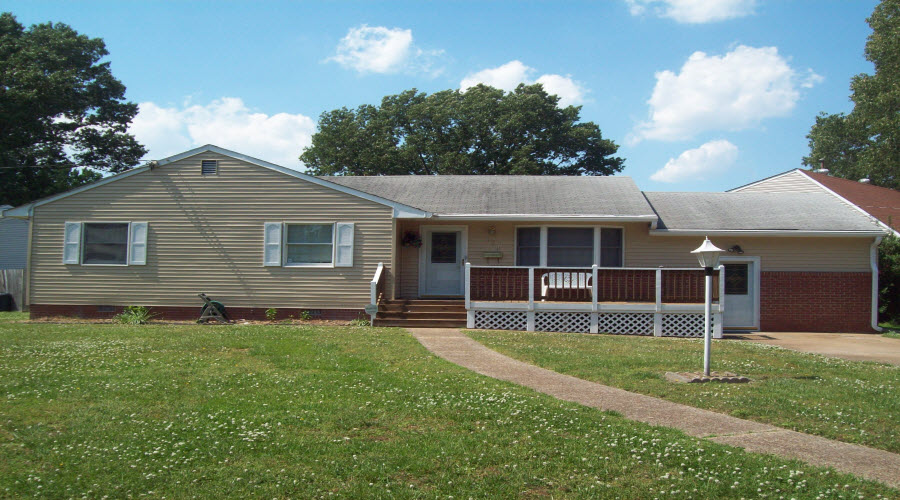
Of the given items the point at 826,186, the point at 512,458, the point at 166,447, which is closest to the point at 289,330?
the point at 166,447

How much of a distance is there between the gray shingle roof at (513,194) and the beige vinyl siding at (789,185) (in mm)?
7305

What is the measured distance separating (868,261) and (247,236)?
15.5m

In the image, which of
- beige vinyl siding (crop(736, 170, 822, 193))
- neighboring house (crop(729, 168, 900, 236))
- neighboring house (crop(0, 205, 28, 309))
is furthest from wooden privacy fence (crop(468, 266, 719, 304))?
neighboring house (crop(0, 205, 28, 309))

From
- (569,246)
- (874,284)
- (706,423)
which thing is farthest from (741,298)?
(706,423)

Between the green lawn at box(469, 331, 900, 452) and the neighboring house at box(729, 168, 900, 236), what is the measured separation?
10305 millimetres

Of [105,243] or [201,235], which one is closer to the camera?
[201,235]

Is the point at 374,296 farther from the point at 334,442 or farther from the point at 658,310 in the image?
the point at 334,442

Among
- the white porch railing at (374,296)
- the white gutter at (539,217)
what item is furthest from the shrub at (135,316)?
the white gutter at (539,217)

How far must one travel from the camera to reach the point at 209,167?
1645 cm

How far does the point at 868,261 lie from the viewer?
17000 mm

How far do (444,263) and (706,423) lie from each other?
444 inches

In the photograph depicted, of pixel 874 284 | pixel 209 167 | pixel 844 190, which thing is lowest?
pixel 874 284

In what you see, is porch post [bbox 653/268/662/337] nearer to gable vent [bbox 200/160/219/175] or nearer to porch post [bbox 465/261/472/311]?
porch post [bbox 465/261/472/311]

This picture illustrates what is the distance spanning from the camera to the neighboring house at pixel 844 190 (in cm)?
2036
